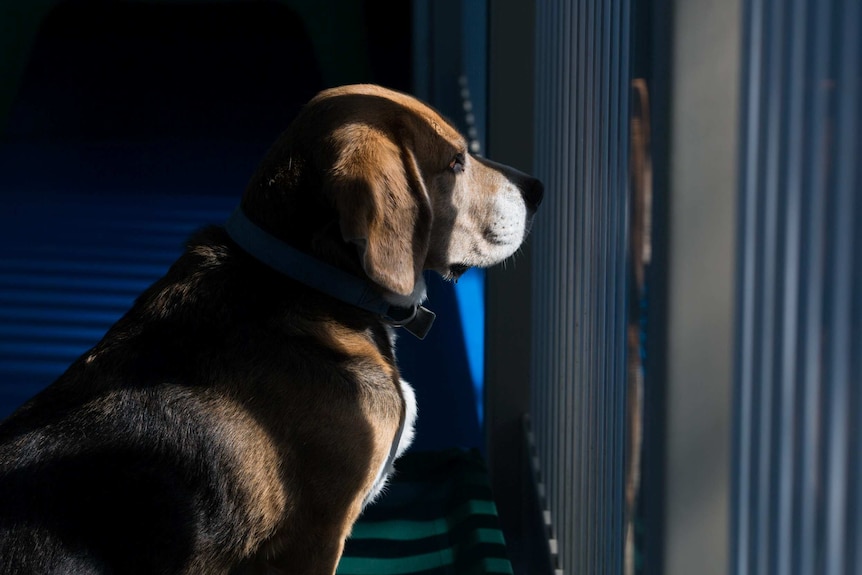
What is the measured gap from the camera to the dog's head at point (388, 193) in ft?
6.48

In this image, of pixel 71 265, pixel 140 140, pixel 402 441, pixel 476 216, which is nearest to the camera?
pixel 402 441

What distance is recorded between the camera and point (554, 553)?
2.61 m

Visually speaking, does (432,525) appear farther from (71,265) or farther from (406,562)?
(71,265)

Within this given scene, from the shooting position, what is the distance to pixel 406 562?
2795 millimetres

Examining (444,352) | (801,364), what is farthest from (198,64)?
(801,364)

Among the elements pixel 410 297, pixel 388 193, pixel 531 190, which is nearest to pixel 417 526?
pixel 410 297

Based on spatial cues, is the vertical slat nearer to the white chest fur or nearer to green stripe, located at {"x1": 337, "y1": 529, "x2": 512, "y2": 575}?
the white chest fur

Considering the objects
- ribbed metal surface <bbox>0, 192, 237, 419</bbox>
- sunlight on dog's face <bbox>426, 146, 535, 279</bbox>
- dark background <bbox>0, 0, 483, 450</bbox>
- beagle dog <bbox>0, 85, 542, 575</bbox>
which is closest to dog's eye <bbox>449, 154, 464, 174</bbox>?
sunlight on dog's face <bbox>426, 146, 535, 279</bbox>

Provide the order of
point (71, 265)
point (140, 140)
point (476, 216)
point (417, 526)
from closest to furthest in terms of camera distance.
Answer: point (476, 216) < point (417, 526) < point (71, 265) < point (140, 140)

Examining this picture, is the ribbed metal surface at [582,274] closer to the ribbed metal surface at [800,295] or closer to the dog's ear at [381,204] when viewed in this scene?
the dog's ear at [381,204]

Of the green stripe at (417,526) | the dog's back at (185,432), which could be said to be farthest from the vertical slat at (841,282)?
the green stripe at (417,526)

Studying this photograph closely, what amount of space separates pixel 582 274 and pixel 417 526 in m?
1.17

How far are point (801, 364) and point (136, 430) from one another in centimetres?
133

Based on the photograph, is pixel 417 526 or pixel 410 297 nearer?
pixel 410 297
